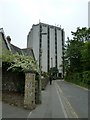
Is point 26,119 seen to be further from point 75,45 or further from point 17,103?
point 75,45

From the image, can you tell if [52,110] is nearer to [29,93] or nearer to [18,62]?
[29,93]

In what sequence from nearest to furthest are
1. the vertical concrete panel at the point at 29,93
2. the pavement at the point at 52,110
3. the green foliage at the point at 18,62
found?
1. the pavement at the point at 52,110
2. the vertical concrete panel at the point at 29,93
3. the green foliage at the point at 18,62

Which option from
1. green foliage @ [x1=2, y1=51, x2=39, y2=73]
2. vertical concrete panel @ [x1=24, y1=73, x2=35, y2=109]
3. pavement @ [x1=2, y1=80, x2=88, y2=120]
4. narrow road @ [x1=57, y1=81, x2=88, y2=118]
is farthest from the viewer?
green foliage @ [x1=2, y1=51, x2=39, y2=73]

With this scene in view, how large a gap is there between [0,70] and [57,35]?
321 ft

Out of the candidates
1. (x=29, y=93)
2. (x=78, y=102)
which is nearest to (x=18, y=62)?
(x=29, y=93)

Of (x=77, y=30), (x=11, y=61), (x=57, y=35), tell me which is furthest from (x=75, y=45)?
(x=11, y=61)

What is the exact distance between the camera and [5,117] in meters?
12.3

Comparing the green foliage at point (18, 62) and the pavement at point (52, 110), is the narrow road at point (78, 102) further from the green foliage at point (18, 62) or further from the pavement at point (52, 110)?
the green foliage at point (18, 62)

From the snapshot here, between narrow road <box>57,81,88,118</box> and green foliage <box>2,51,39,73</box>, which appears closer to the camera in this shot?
narrow road <box>57,81,88,118</box>

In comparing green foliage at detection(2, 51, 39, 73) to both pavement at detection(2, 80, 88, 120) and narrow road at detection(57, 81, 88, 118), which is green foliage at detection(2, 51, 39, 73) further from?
narrow road at detection(57, 81, 88, 118)

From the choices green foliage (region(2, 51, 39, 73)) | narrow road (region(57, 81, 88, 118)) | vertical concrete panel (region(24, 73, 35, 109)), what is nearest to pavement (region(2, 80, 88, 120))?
narrow road (region(57, 81, 88, 118))

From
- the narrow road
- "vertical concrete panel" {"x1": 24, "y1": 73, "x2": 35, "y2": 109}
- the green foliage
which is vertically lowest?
the narrow road

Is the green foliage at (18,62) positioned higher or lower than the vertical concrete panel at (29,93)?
higher

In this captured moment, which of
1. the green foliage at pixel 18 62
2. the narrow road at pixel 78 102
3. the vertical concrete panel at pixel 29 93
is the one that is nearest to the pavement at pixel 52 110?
the narrow road at pixel 78 102
